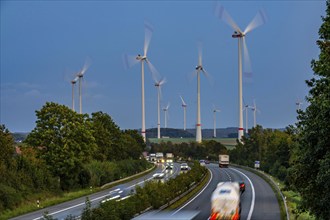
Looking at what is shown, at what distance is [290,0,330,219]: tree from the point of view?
22.7 meters

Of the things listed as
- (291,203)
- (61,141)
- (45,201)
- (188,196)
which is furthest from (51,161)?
(291,203)

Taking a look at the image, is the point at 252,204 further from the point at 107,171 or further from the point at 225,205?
the point at 107,171

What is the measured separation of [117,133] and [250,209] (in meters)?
55.0

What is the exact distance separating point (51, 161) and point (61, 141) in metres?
2.77

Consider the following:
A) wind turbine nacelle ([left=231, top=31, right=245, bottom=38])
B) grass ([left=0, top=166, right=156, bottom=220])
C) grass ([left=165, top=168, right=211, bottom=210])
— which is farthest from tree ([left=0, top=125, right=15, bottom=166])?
wind turbine nacelle ([left=231, top=31, right=245, bottom=38])

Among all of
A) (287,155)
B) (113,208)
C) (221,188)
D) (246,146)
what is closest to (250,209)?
(221,188)

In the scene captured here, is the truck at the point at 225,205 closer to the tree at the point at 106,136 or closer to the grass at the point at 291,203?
the grass at the point at 291,203

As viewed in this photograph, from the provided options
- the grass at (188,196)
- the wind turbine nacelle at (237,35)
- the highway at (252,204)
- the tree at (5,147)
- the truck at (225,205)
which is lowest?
the highway at (252,204)

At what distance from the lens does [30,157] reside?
201ft

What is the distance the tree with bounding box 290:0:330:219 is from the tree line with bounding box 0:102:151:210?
3061 centimetres

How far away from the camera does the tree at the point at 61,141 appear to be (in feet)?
216

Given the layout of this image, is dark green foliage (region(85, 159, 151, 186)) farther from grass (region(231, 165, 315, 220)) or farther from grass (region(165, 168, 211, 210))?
grass (region(231, 165, 315, 220))

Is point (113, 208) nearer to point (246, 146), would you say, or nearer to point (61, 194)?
point (61, 194)

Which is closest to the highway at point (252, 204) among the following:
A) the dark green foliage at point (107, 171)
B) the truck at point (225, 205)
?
the truck at point (225, 205)
